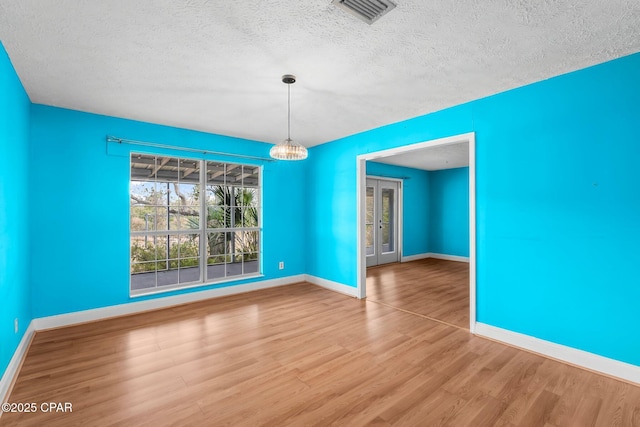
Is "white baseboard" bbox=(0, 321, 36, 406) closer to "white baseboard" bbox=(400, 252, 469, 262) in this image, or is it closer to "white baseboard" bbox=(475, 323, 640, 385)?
"white baseboard" bbox=(475, 323, 640, 385)

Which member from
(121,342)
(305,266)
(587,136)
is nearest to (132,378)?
(121,342)

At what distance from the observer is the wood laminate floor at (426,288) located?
13.1 feet

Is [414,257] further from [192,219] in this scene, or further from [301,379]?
[301,379]

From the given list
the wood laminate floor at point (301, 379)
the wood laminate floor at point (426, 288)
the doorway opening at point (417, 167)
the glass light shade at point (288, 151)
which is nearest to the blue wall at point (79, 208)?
the wood laminate floor at point (301, 379)

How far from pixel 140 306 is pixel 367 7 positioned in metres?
4.35

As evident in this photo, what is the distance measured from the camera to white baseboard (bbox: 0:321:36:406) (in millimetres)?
2117

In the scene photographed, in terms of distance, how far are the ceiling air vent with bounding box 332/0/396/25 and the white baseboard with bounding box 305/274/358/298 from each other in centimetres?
381

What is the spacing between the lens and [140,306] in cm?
398

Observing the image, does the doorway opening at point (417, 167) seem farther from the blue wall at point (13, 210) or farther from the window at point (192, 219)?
the blue wall at point (13, 210)

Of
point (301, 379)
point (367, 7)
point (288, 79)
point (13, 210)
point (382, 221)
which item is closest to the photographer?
point (367, 7)

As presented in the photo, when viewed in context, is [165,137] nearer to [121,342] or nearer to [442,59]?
[121,342]

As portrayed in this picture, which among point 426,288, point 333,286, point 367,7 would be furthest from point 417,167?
point 367,7

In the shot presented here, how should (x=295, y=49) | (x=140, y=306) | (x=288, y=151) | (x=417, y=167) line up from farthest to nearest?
(x=417, y=167) < (x=140, y=306) < (x=288, y=151) < (x=295, y=49)

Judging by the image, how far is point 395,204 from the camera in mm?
7984
